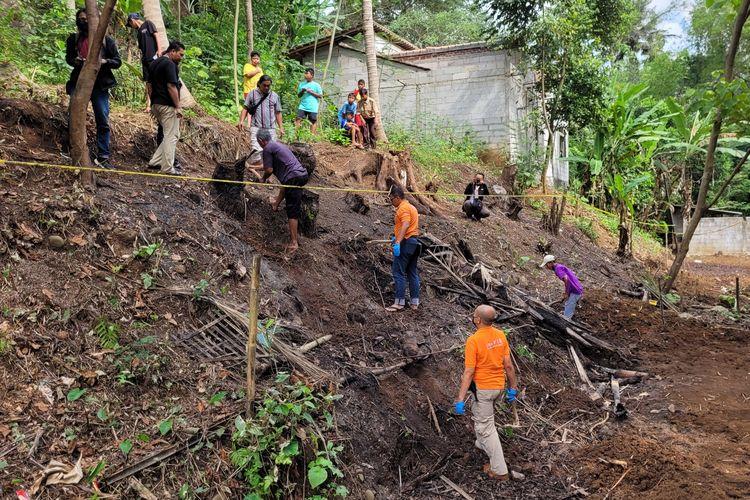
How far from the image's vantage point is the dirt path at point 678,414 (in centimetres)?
493

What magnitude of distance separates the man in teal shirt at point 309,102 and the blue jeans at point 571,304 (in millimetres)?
6327

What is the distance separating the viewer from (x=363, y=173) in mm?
10938

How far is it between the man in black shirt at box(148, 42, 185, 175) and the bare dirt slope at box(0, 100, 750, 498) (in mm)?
430

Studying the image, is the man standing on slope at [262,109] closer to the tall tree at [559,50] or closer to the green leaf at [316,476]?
the green leaf at [316,476]

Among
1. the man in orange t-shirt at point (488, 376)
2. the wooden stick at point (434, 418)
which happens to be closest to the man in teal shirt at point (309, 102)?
the wooden stick at point (434, 418)

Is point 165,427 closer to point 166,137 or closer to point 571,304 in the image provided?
point 166,137

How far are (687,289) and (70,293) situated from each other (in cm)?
1293

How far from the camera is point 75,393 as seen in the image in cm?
410

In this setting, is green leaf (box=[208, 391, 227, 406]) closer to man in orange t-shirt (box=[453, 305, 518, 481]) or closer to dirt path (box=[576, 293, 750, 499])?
man in orange t-shirt (box=[453, 305, 518, 481])

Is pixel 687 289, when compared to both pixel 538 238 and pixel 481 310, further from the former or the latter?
pixel 481 310

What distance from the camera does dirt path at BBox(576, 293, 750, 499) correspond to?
16.2 ft

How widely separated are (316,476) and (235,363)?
1.30m

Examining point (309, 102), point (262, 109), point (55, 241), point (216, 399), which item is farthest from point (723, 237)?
point (55, 241)

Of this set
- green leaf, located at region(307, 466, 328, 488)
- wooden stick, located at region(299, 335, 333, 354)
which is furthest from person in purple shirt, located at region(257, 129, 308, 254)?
green leaf, located at region(307, 466, 328, 488)
